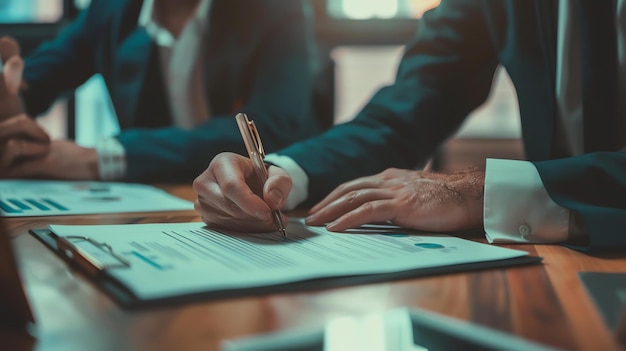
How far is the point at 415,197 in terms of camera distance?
0.68 metres

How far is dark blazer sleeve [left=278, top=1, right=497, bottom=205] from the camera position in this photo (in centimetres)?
89

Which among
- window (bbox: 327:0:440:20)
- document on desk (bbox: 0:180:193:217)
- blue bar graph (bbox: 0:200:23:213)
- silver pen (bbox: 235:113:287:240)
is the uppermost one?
window (bbox: 327:0:440:20)

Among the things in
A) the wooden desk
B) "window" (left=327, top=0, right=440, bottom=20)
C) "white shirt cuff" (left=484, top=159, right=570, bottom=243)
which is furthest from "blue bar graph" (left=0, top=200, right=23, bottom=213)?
"window" (left=327, top=0, right=440, bottom=20)

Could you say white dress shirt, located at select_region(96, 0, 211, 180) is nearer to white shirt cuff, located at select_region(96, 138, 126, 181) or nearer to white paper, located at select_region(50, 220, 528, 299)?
white shirt cuff, located at select_region(96, 138, 126, 181)

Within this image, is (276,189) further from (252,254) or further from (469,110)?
(469,110)

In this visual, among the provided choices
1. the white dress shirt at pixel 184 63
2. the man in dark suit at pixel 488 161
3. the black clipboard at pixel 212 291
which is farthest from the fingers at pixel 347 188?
the white dress shirt at pixel 184 63

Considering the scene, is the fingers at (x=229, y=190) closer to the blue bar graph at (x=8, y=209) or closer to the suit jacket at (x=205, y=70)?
the blue bar graph at (x=8, y=209)

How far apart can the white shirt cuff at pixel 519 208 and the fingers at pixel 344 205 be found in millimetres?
110

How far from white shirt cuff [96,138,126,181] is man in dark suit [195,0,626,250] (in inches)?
17.1

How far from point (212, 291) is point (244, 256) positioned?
0.10 meters

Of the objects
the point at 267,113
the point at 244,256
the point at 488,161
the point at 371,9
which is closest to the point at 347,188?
the point at 488,161

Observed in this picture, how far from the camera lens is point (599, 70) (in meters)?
0.78

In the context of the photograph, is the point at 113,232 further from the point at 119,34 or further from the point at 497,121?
the point at 497,121

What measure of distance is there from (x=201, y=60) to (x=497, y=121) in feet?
5.63
